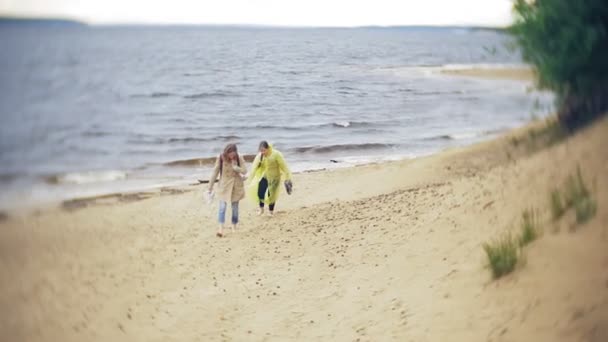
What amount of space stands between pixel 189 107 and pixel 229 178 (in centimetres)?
537

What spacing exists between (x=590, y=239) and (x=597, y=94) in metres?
3.09

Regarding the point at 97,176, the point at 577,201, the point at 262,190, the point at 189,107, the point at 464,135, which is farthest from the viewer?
Result: the point at 464,135

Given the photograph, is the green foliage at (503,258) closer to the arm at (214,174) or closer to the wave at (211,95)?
the arm at (214,174)

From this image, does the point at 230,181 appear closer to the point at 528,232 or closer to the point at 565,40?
the point at 528,232

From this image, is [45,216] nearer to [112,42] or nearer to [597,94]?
[112,42]

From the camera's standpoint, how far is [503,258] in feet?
13.5

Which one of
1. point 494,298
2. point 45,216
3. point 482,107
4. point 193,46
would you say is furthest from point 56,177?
point 482,107

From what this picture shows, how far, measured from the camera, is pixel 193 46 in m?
15.8

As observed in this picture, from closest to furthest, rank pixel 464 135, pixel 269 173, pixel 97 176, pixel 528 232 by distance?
pixel 528 232 < pixel 269 173 < pixel 97 176 < pixel 464 135

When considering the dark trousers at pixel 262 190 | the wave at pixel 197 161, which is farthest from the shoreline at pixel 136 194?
the dark trousers at pixel 262 190

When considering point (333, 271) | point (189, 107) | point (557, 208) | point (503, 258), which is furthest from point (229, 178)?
point (189, 107)

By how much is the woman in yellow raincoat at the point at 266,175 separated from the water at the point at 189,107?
129 centimetres

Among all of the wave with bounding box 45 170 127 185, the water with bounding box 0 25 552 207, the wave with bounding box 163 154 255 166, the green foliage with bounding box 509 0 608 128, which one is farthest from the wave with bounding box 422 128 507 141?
the wave with bounding box 45 170 127 185

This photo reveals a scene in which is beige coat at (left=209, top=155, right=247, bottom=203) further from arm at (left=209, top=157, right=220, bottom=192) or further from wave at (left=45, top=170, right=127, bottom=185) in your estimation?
wave at (left=45, top=170, right=127, bottom=185)
